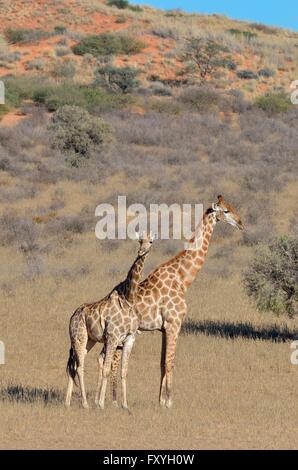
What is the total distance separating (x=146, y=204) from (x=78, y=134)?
7540 mm

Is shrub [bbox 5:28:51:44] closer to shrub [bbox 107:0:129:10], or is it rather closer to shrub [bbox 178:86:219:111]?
shrub [bbox 107:0:129:10]

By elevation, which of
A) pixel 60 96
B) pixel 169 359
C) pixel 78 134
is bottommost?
pixel 78 134

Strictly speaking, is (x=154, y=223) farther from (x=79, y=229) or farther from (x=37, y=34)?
(x=37, y=34)

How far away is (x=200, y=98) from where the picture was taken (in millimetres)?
46719

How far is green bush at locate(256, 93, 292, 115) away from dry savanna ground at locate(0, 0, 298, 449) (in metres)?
0.12

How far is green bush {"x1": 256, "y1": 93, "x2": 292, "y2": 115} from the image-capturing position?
45.9m

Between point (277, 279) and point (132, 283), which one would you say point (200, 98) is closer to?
point (277, 279)

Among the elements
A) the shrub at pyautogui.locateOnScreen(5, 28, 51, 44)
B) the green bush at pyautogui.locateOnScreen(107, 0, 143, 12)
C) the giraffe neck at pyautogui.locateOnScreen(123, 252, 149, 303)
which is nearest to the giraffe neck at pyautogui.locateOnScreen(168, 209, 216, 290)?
the giraffe neck at pyautogui.locateOnScreen(123, 252, 149, 303)

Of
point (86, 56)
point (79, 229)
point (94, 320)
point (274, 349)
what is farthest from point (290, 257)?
point (86, 56)

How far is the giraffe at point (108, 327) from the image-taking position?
984 cm

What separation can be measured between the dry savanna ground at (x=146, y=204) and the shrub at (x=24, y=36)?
0.23m

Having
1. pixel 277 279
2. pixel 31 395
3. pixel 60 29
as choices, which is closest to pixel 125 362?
pixel 31 395

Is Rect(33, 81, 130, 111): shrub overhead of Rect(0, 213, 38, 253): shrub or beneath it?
overhead

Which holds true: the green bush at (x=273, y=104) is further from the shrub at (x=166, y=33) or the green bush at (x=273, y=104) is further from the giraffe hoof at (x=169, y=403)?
the giraffe hoof at (x=169, y=403)
